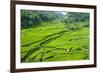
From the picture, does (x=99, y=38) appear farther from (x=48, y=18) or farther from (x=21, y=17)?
(x=21, y=17)

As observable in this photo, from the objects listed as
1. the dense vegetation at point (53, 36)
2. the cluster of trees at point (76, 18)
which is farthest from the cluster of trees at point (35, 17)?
the cluster of trees at point (76, 18)

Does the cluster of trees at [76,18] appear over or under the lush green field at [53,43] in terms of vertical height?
over

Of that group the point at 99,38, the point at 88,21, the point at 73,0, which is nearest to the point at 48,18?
the point at 73,0

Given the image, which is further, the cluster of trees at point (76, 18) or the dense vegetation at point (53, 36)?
the cluster of trees at point (76, 18)

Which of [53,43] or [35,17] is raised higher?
[35,17]

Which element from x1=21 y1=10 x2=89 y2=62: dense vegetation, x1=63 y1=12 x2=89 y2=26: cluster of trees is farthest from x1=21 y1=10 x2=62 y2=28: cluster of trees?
x1=63 y1=12 x2=89 y2=26: cluster of trees

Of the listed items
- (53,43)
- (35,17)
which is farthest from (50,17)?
(53,43)

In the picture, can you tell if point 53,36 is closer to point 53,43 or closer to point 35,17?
point 53,43

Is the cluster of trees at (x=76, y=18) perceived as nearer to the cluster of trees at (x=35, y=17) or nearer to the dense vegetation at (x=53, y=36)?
the dense vegetation at (x=53, y=36)
